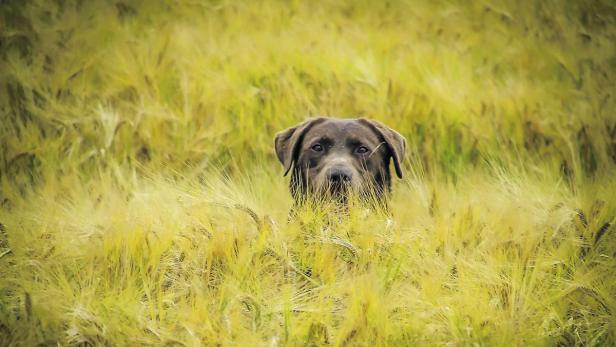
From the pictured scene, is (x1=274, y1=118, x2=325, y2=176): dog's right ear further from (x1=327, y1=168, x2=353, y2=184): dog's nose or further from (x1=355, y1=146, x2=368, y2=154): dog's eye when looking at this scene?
(x1=327, y1=168, x2=353, y2=184): dog's nose

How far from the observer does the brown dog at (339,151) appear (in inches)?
187

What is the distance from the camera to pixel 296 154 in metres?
5.14

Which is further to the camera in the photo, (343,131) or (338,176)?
(343,131)

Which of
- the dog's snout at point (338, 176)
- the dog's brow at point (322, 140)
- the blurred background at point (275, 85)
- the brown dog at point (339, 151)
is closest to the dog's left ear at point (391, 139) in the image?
the brown dog at point (339, 151)

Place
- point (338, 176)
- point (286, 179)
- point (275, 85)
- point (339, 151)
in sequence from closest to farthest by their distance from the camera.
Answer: point (338, 176) → point (339, 151) → point (286, 179) → point (275, 85)

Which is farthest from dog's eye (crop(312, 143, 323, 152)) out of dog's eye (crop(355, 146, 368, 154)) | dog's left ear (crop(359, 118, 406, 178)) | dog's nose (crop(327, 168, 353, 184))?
dog's nose (crop(327, 168, 353, 184))

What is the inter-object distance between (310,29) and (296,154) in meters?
2.88

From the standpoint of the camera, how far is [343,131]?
496 centimetres

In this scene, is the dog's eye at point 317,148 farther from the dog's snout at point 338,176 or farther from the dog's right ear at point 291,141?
the dog's snout at point 338,176

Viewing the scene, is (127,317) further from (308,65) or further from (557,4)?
(557,4)

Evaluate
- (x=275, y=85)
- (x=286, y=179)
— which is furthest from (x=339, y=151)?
(x=275, y=85)

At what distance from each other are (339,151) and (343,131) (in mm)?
194

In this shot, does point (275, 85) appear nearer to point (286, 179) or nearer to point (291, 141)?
point (286, 179)

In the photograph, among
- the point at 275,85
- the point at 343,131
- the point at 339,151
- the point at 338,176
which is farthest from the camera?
the point at 275,85
